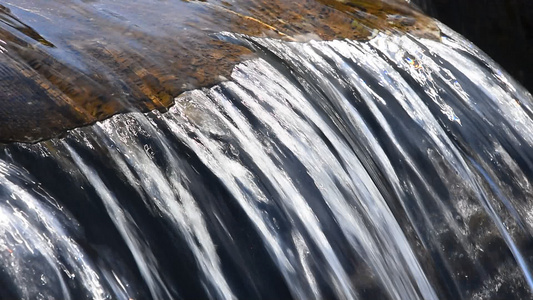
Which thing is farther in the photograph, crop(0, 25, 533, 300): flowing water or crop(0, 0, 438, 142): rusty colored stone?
crop(0, 0, 438, 142): rusty colored stone

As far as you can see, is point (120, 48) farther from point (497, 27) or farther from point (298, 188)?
point (497, 27)

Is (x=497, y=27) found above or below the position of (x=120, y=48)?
below

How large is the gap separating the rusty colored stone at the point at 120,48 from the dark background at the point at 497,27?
3.30ft

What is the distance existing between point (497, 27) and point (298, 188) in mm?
2406

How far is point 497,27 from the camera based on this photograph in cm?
473

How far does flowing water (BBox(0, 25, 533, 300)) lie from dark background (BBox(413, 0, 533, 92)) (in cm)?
80

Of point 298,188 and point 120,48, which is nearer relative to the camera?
point 298,188

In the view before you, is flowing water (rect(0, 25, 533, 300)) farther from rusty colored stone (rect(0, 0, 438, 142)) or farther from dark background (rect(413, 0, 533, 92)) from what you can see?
dark background (rect(413, 0, 533, 92))

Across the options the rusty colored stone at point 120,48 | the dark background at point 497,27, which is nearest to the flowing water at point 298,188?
the rusty colored stone at point 120,48

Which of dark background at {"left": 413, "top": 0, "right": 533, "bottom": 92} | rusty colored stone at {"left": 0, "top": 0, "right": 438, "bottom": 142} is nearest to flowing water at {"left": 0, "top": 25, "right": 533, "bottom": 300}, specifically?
rusty colored stone at {"left": 0, "top": 0, "right": 438, "bottom": 142}

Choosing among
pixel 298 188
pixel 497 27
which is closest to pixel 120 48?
pixel 298 188

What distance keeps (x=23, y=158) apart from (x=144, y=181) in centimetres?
32

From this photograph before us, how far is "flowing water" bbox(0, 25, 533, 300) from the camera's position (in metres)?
2.15

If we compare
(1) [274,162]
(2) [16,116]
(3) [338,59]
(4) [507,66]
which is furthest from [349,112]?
(4) [507,66]
